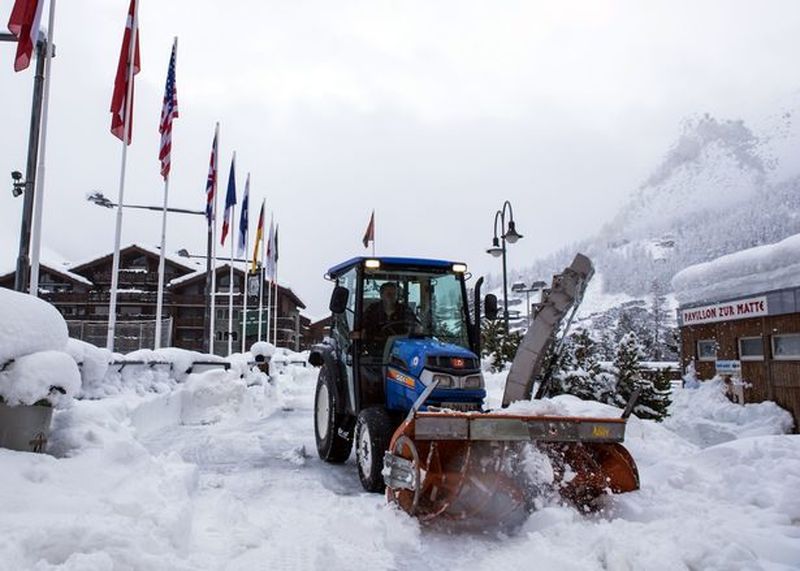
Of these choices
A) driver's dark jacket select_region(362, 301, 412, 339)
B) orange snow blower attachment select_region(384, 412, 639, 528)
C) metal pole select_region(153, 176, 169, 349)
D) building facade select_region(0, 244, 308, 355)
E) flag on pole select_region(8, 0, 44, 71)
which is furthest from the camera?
building facade select_region(0, 244, 308, 355)

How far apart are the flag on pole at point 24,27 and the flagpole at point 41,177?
2.98 feet

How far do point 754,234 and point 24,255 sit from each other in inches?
6504

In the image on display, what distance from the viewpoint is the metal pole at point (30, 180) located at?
365 inches

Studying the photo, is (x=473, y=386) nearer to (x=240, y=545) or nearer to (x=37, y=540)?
(x=240, y=545)

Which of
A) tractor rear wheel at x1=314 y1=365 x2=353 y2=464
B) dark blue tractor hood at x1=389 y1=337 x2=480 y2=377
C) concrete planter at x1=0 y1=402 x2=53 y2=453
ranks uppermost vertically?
dark blue tractor hood at x1=389 y1=337 x2=480 y2=377

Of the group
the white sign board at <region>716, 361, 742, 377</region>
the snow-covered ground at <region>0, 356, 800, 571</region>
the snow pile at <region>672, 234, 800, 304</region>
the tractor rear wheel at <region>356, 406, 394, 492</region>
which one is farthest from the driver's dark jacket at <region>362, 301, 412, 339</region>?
the white sign board at <region>716, 361, 742, 377</region>

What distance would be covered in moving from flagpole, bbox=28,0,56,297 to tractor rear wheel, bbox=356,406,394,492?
6.53 metres

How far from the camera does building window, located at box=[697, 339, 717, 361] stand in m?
13.5

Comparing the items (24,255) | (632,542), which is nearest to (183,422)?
(24,255)

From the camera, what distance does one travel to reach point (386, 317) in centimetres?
645

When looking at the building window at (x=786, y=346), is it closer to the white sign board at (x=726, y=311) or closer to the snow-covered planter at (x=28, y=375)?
the white sign board at (x=726, y=311)

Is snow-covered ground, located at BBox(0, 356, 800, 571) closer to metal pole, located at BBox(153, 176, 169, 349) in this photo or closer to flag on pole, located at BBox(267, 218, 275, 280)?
metal pole, located at BBox(153, 176, 169, 349)

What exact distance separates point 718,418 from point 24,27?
1395cm

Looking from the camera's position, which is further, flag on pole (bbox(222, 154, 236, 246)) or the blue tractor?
flag on pole (bbox(222, 154, 236, 246))
